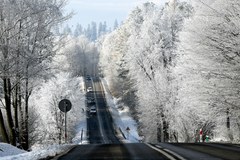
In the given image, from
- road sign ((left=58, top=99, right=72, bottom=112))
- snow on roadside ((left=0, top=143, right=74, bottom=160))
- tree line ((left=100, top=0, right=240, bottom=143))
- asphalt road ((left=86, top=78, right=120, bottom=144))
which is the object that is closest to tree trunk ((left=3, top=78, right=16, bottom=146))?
road sign ((left=58, top=99, right=72, bottom=112))

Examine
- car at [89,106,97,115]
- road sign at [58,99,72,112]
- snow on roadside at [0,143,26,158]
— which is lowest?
snow on roadside at [0,143,26,158]

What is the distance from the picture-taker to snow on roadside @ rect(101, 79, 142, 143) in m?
64.6

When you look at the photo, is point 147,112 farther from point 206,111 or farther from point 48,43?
point 48,43

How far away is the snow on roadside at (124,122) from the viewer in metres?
64.6

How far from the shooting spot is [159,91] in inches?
1730

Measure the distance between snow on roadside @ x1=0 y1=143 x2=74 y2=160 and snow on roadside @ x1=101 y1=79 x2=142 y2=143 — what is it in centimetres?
4572

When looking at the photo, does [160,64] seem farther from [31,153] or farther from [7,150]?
[31,153]

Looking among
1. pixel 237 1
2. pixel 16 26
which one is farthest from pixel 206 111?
pixel 16 26

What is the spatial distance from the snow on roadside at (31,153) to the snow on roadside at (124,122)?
45.7m

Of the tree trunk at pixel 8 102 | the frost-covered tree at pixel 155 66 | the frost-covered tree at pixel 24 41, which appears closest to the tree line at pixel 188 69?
the frost-covered tree at pixel 155 66

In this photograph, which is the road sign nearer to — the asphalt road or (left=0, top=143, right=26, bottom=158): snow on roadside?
(left=0, top=143, right=26, bottom=158): snow on roadside

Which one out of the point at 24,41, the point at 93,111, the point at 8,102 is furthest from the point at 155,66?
the point at 93,111

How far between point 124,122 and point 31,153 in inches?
2561

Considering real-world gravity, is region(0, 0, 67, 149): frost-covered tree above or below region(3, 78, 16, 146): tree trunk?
above
